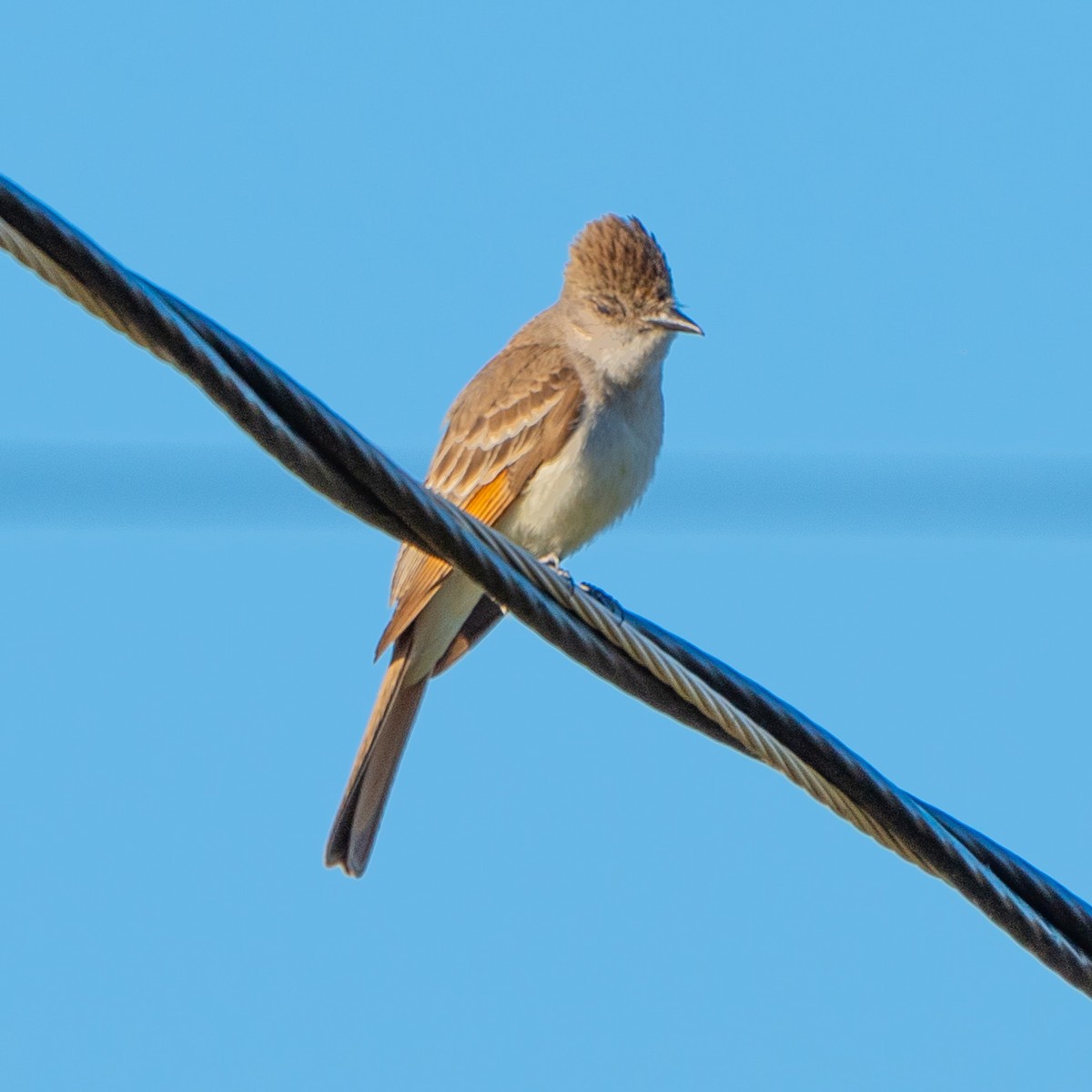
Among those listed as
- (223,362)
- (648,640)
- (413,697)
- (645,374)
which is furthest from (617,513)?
(223,362)

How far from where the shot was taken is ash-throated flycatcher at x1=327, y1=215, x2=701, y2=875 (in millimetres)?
6910

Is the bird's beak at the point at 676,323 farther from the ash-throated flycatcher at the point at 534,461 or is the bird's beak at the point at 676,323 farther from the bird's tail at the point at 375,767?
the bird's tail at the point at 375,767

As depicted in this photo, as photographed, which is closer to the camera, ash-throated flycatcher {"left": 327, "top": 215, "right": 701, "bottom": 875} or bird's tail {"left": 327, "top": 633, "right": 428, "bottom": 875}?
ash-throated flycatcher {"left": 327, "top": 215, "right": 701, "bottom": 875}

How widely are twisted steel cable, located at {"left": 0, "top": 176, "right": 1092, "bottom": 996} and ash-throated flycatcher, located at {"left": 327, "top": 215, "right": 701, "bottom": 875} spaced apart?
10.1ft

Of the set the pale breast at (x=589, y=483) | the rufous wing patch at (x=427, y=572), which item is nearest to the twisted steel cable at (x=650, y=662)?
the pale breast at (x=589, y=483)

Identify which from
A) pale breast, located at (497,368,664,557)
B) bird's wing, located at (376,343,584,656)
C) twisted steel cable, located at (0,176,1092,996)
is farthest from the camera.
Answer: bird's wing, located at (376,343,584,656)

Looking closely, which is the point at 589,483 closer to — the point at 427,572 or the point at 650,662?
the point at 427,572

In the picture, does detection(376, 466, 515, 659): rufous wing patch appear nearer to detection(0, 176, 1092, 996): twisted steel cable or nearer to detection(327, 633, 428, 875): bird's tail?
detection(327, 633, 428, 875): bird's tail

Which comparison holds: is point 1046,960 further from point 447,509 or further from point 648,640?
point 447,509

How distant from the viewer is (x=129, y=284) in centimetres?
288

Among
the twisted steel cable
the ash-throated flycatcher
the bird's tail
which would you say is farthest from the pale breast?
the twisted steel cable

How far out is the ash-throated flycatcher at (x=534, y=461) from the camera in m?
6.91

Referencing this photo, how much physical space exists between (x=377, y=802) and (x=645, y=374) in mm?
1973

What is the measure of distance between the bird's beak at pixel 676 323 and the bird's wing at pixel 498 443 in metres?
0.42
